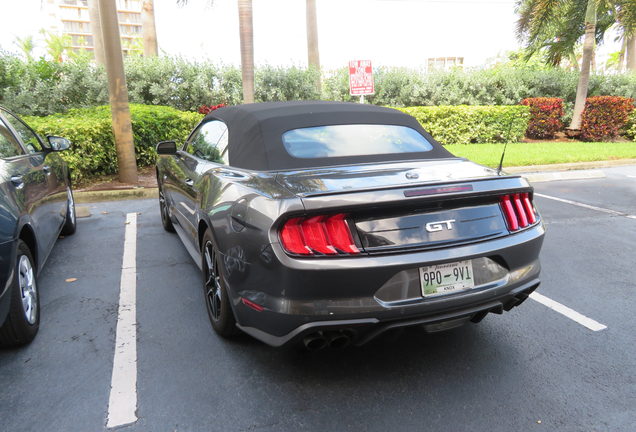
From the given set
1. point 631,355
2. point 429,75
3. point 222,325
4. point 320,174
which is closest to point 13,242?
point 222,325

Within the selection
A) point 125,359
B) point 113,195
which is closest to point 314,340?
point 125,359

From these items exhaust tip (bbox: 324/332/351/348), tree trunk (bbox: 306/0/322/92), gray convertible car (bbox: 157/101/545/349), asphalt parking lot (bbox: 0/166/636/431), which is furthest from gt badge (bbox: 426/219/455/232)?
tree trunk (bbox: 306/0/322/92)

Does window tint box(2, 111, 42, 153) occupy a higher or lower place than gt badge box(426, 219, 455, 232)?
higher

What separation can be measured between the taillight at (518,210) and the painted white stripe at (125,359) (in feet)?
7.65

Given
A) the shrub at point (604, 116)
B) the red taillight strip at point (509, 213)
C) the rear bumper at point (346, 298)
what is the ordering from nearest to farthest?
1. the rear bumper at point (346, 298)
2. the red taillight strip at point (509, 213)
3. the shrub at point (604, 116)

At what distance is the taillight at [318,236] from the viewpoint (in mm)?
2260

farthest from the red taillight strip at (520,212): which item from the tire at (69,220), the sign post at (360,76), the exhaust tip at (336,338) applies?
the sign post at (360,76)

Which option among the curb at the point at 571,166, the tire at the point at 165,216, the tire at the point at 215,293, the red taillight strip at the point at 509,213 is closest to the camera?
the red taillight strip at the point at 509,213

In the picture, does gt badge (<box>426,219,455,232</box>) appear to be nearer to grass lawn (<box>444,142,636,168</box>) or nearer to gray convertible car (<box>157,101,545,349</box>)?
gray convertible car (<box>157,101,545,349</box>)

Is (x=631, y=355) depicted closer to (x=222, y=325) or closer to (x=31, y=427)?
(x=222, y=325)

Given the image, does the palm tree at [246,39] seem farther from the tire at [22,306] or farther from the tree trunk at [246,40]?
the tire at [22,306]

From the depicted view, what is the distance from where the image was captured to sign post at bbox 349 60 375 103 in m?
10.6

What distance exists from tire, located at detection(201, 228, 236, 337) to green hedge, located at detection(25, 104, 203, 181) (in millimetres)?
5654

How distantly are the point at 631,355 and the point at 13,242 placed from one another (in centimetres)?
399
